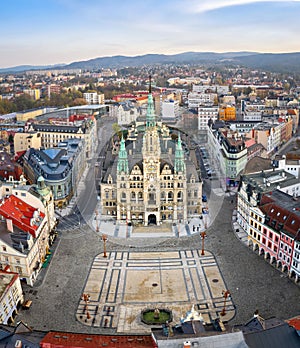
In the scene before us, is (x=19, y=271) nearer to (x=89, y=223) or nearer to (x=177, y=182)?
(x=89, y=223)

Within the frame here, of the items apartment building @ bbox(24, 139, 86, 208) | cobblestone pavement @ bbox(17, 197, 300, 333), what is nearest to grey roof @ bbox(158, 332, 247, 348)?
cobblestone pavement @ bbox(17, 197, 300, 333)

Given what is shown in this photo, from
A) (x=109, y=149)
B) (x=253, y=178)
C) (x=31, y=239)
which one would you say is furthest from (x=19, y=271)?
(x=109, y=149)

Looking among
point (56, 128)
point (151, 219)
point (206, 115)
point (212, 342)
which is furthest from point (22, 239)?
point (206, 115)

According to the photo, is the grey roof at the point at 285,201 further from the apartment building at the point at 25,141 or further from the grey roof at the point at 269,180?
the apartment building at the point at 25,141

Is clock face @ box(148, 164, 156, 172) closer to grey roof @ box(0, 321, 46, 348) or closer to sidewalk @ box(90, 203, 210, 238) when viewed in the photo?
sidewalk @ box(90, 203, 210, 238)

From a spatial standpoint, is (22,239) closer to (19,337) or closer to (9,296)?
→ (9,296)
